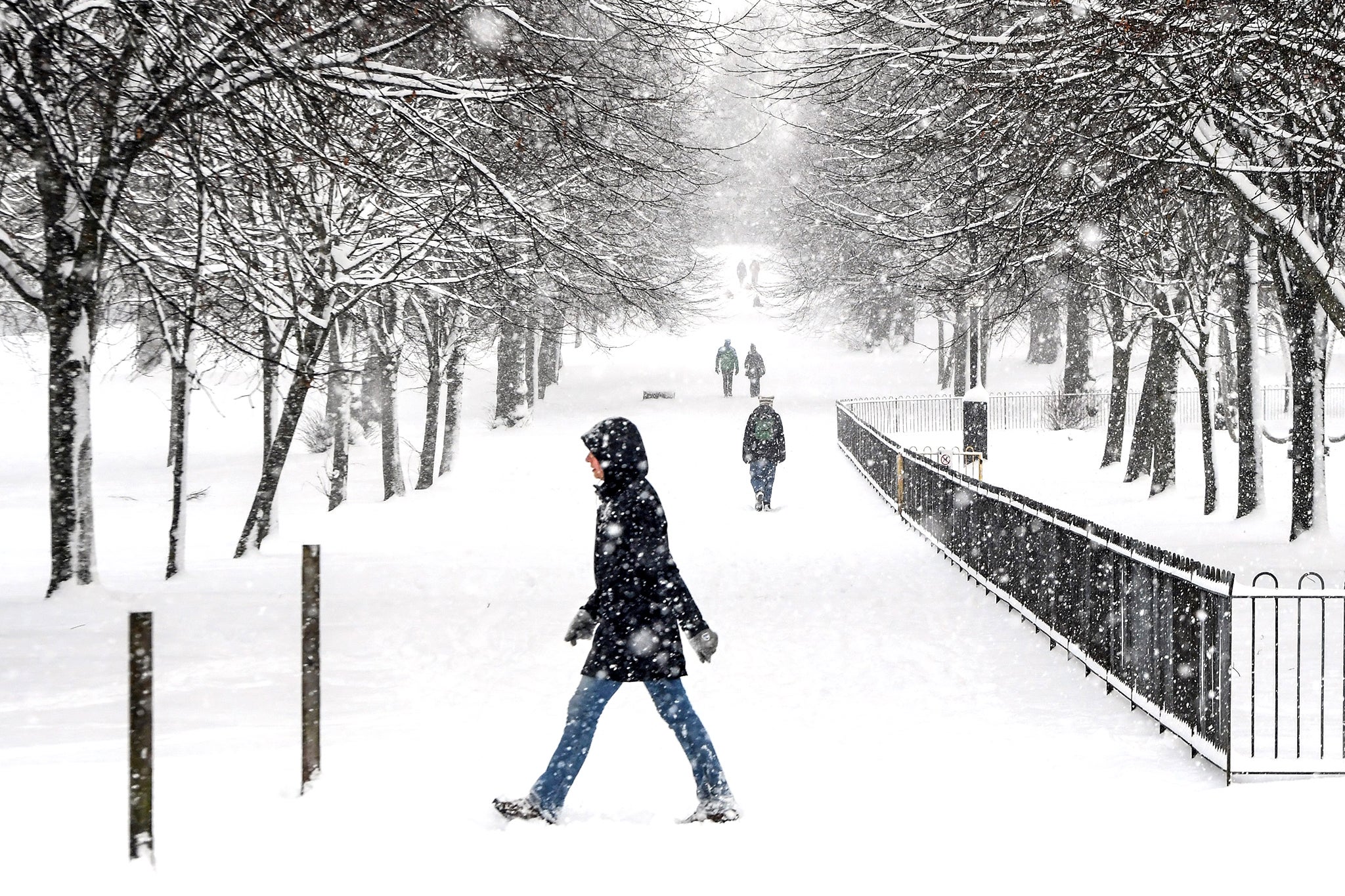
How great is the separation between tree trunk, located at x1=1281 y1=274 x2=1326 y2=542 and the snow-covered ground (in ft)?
13.3

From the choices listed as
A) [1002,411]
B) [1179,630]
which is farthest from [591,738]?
[1002,411]

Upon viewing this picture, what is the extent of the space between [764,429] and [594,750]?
1249cm

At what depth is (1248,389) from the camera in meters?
16.1

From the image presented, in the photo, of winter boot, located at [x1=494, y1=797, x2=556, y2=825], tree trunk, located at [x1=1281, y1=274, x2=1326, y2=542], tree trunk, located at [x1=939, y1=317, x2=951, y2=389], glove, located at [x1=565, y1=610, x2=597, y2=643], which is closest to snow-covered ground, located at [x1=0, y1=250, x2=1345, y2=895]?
winter boot, located at [x1=494, y1=797, x2=556, y2=825]

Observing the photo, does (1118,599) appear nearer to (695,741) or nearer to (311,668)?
(695,741)

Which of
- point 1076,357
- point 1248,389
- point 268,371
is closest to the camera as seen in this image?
point 268,371

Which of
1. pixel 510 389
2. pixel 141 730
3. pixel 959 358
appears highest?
pixel 959 358

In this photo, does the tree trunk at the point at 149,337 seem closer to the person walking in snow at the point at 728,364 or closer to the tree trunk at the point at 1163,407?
the tree trunk at the point at 1163,407

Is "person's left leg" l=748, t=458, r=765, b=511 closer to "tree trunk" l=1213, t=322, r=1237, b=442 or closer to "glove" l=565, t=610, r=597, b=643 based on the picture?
"tree trunk" l=1213, t=322, r=1237, b=442

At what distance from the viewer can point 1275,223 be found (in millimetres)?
11539

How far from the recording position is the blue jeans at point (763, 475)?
19188 millimetres

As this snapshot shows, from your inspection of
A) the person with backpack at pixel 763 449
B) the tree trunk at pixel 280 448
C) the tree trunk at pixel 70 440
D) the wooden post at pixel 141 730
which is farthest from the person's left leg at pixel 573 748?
the person with backpack at pixel 763 449

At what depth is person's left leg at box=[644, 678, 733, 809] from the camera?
5395 mm

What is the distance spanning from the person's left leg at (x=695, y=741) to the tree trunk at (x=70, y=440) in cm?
715
